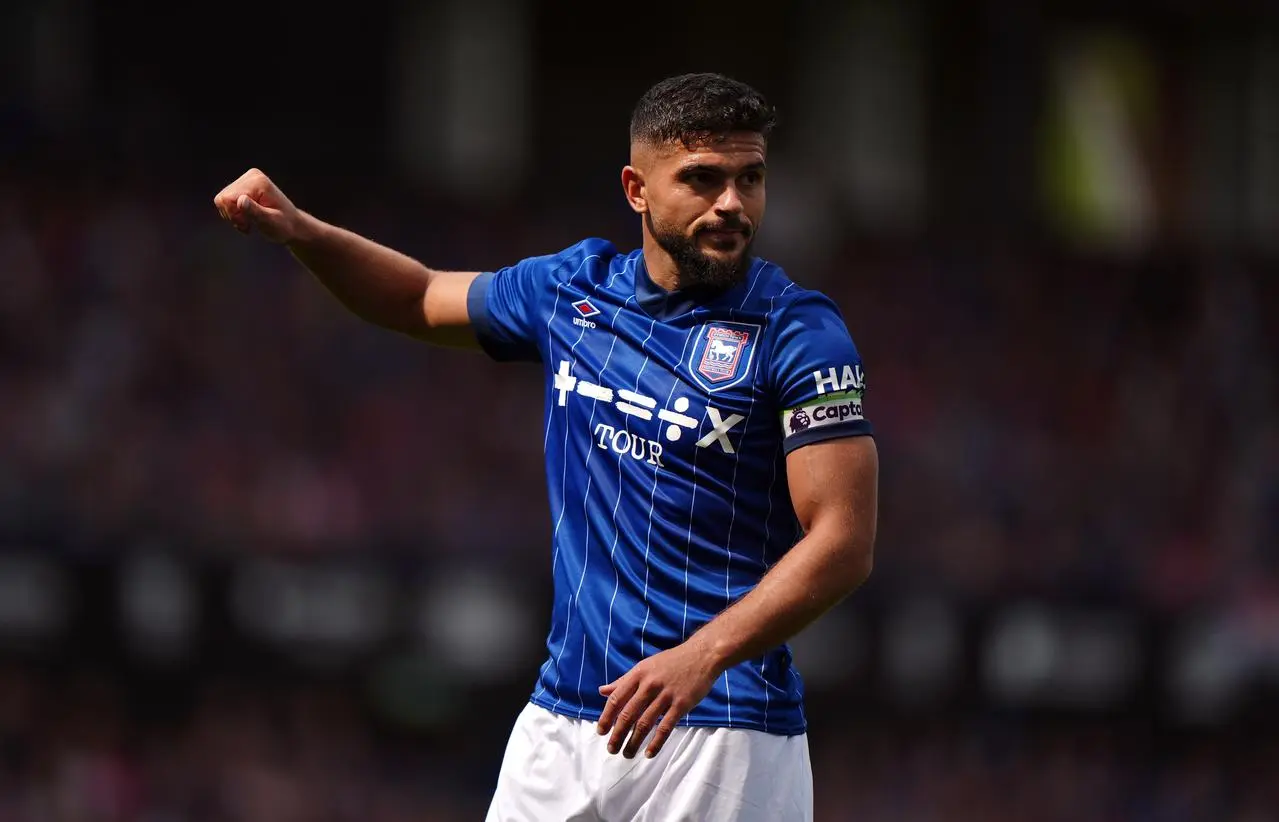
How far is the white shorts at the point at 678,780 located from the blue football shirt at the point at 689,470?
46 mm

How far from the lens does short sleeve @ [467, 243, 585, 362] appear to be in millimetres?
4750

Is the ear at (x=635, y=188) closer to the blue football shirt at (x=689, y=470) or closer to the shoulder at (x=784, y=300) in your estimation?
the blue football shirt at (x=689, y=470)

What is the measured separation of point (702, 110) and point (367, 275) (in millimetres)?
1120

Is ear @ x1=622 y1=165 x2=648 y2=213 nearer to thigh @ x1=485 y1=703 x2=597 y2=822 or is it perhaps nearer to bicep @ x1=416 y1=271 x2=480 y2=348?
bicep @ x1=416 y1=271 x2=480 y2=348

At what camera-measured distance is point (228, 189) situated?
465 centimetres

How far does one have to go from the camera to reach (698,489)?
4.29m

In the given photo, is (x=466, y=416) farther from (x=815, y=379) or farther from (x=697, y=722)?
(x=815, y=379)

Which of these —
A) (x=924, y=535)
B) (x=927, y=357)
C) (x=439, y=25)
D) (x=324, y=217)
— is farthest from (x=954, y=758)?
(x=439, y=25)

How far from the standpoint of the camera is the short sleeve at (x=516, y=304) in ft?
15.6

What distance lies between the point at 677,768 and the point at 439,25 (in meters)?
16.0

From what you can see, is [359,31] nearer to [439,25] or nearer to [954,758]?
[439,25]

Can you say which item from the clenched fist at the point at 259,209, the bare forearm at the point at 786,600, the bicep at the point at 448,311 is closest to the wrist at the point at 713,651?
the bare forearm at the point at 786,600

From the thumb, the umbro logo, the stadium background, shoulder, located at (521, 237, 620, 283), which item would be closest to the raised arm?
the thumb

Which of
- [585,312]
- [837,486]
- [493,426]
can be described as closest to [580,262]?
[585,312]
